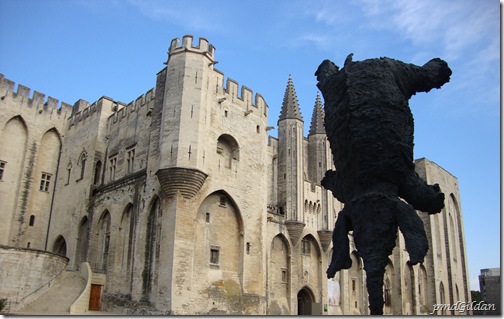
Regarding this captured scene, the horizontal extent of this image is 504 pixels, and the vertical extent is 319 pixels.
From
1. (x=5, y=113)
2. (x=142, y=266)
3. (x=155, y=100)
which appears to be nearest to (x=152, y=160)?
(x=155, y=100)

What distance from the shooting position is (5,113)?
2917cm

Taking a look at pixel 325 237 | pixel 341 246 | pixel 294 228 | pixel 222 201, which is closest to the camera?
pixel 341 246

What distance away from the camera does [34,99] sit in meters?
31.0

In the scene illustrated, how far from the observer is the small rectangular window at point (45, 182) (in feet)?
99.9

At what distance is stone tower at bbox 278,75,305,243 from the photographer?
28.2 m

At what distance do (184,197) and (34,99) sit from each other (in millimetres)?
15967

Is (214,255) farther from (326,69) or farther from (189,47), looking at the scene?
(326,69)

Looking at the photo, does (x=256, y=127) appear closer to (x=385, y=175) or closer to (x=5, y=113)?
(x=5, y=113)

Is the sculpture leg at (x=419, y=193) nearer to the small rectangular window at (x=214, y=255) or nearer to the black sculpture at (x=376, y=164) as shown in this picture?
the black sculpture at (x=376, y=164)

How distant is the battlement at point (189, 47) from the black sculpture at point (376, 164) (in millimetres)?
16357

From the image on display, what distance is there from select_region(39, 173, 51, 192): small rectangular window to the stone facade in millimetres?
105

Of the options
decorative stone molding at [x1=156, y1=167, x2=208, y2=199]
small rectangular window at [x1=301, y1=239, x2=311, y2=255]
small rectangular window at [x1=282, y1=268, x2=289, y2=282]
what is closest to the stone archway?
small rectangular window at [x1=282, y1=268, x2=289, y2=282]

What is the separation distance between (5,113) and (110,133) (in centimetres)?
671

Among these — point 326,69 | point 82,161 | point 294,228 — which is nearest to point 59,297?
point 82,161
